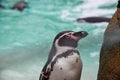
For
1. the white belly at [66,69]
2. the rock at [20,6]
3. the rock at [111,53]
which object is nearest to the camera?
the rock at [111,53]

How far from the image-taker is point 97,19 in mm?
2912

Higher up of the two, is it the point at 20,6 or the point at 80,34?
the point at 20,6

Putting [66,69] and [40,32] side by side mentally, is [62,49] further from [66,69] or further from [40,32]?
[40,32]

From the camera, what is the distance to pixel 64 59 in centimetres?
256

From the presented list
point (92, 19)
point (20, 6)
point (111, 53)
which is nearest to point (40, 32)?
point (20, 6)

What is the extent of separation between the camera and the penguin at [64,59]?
2.53 meters

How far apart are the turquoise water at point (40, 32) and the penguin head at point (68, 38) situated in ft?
0.42

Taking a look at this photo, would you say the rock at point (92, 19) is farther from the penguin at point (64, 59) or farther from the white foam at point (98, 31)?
the penguin at point (64, 59)

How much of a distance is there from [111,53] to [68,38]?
32cm

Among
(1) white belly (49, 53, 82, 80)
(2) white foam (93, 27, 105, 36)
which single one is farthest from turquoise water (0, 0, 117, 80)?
(1) white belly (49, 53, 82, 80)

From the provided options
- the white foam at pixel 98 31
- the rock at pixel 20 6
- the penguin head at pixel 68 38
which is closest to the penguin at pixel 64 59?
the penguin head at pixel 68 38

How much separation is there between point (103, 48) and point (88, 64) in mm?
252

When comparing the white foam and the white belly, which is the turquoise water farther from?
the white belly

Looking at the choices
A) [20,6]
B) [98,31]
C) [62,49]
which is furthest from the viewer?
[20,6]
